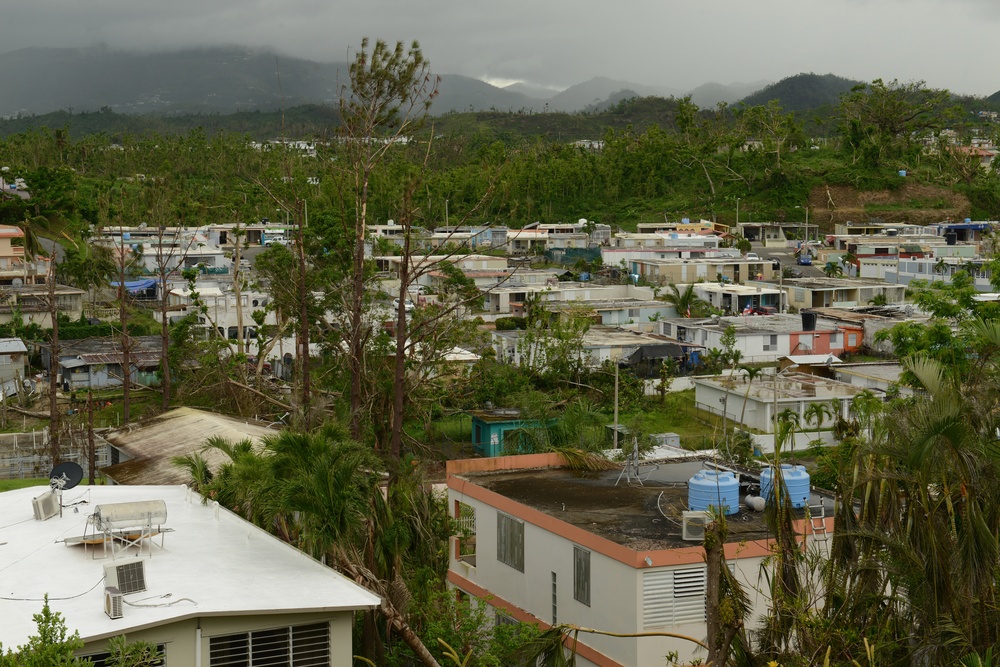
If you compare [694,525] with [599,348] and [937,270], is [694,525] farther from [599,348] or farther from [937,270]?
[937,270]

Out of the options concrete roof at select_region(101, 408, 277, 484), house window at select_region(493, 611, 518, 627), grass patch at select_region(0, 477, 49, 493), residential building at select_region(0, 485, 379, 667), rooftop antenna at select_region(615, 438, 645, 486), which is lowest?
grass patch at select_region(0, 477, 49, 493)

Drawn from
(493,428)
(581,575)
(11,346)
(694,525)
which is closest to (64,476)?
(581,575)

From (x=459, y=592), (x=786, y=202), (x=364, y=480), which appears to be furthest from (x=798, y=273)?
(x=364, y=480)

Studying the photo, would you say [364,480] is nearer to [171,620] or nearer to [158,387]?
[171,620]

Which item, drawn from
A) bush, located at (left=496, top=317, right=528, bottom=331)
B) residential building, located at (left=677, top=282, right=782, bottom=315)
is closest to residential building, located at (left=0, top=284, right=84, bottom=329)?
bush, located at (left=496, top=317, right=528, bottom=331)

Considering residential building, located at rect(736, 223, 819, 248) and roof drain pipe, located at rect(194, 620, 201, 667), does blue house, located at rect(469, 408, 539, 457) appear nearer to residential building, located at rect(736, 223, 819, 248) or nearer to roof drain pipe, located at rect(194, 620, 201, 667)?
roof drain pipe, located at rect(194, 620, 201, 667)

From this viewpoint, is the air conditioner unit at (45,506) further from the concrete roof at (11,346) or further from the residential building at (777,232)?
the residential building at (777,232)
